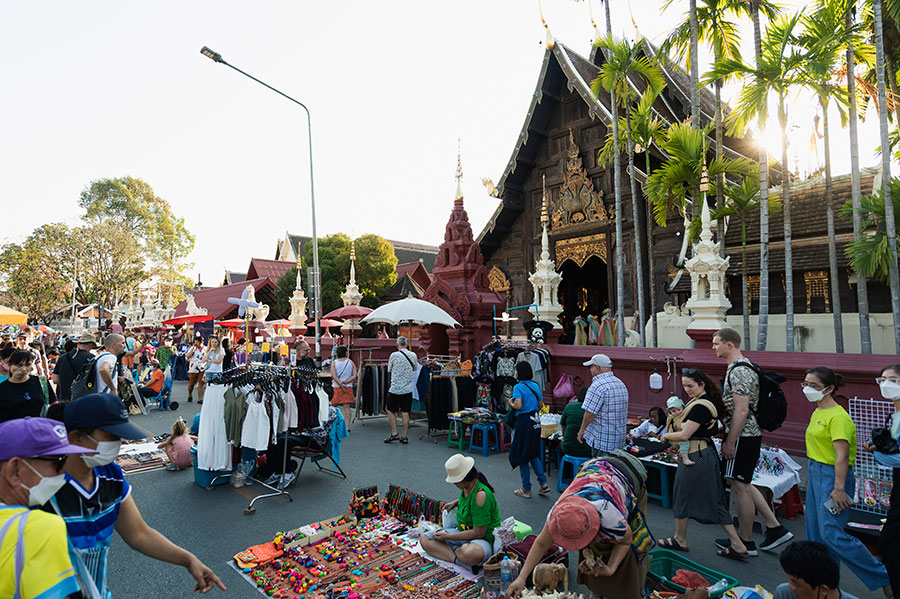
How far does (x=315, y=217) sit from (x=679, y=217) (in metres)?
9.89

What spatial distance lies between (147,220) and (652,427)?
137ft

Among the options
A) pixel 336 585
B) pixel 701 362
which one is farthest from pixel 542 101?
pixel 336 585

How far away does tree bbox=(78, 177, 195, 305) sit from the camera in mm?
37625

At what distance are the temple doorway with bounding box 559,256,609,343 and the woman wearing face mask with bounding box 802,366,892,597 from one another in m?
16.1

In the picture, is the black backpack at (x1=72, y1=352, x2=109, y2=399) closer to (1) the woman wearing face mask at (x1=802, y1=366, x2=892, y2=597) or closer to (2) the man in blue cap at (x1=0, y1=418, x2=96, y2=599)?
(2) the man in blue cap at (x1=0, y1=418, x2=96, y2=599)

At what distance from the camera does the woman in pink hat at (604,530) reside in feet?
9.08

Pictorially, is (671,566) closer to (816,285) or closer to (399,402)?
(399,402)

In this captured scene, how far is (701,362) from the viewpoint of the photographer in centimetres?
841

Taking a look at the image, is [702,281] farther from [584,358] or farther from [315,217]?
[315,217]

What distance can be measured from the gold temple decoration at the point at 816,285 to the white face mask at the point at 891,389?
9.80 m

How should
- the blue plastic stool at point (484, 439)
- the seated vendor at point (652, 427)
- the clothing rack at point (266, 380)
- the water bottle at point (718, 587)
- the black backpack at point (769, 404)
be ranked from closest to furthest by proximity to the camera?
the water bottle at point (718, 587) < the black backpack at point (769, 404) < the clothing rack at point (266, 380) < the seated vendor at point (652, 427) < the blue plastic stool at point (484, 439)

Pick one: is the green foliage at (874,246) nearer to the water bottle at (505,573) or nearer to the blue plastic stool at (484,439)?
the blue plastic stool at (484,439)

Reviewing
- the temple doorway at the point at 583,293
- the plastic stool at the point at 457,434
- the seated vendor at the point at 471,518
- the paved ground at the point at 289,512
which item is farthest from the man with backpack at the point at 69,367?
the temple doorway at the point at 583,293

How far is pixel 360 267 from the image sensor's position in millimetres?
30453
